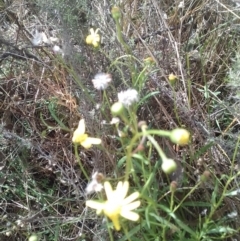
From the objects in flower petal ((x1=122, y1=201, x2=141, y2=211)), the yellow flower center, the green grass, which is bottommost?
the green grass

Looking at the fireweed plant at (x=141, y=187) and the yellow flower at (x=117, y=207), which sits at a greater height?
the yellow flower at (x=117, y=207)

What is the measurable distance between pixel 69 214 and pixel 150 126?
306mm

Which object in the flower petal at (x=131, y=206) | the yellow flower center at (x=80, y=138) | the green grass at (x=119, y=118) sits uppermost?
the flower petal at (x=131, y=206)

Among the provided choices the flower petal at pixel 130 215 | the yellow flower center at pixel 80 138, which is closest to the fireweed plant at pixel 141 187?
the yellow flower center at pixel 80 138

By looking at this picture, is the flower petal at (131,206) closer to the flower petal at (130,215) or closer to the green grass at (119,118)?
the flower petal at (130,215)

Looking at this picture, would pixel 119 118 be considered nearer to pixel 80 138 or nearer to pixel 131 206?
pixel 80 138

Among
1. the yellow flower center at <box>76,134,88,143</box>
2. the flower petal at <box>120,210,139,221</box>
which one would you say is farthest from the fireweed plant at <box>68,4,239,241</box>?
the flower petal at <box>120,210,139,221</box>

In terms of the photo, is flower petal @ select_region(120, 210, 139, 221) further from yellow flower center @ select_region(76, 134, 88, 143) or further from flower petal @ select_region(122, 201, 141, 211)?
yellow flower center @ select_region(76, 134, 88, 143)

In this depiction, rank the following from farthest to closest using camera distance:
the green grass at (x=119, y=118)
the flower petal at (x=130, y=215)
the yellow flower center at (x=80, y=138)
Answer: the green grass at (x=119, y=118) < the yellow flower center at (x=80, y=138) < the flower petal at (x=130, y=215)

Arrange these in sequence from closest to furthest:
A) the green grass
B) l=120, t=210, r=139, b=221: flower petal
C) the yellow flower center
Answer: l=120, t=210, r=139, b=221: flower petal → the yellow flower center → the green grass

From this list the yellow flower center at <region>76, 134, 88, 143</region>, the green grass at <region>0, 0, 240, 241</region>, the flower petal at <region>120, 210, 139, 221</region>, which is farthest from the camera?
the green grass at <region>0, 0, 240, 241</region>

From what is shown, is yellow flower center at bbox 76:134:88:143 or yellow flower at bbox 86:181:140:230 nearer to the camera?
yellow flower at bbox 86:181:140:230

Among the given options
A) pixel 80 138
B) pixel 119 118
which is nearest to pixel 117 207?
pixel 80 138

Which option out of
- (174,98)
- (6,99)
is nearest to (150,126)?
(174,98)
